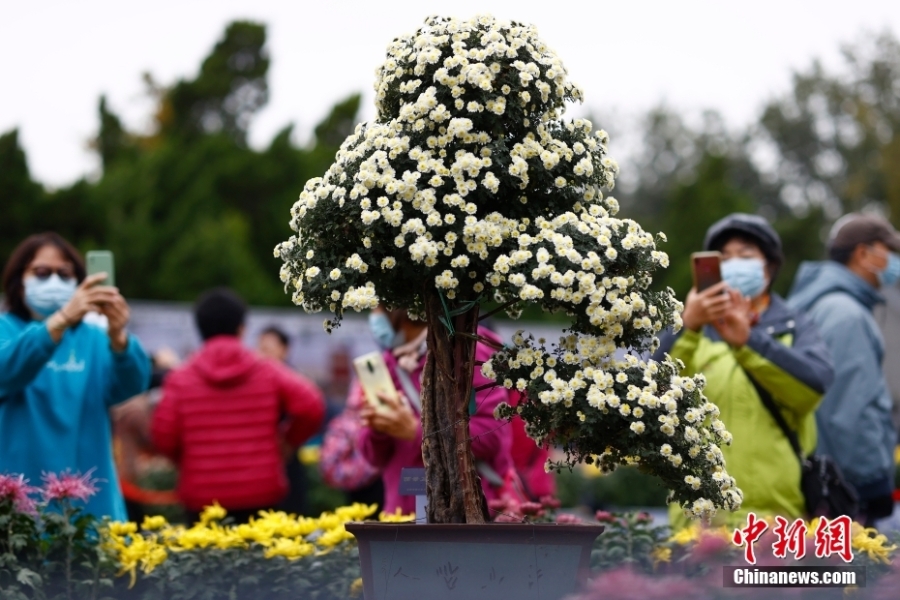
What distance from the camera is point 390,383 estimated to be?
15.7ft

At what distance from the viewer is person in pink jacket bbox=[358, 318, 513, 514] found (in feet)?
15.1

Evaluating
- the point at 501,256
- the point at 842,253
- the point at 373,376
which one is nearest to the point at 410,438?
the point at 373,376

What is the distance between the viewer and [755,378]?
4918 mm

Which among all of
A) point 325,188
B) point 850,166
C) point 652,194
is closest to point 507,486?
point 325,188

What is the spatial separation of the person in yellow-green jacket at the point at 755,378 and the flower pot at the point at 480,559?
1.75 meters

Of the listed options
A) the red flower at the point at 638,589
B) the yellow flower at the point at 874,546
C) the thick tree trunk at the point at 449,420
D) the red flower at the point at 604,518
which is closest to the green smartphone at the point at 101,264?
the thick tree trunk at the point at 449,420

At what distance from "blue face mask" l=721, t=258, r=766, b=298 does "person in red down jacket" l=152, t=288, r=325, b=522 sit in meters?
2.68

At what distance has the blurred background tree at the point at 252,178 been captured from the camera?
24.3m

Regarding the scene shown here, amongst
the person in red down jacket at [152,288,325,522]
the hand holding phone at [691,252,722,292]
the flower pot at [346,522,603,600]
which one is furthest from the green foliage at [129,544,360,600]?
the person in red down jacket at [152,288,325,522]

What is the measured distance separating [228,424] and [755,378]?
3064mm

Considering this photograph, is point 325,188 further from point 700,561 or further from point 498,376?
point 700,561

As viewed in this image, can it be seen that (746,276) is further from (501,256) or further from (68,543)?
(68,543)

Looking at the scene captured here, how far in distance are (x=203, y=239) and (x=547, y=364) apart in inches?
876

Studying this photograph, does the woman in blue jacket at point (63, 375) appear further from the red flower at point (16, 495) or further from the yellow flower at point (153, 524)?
the red flower at point (16, 495)
